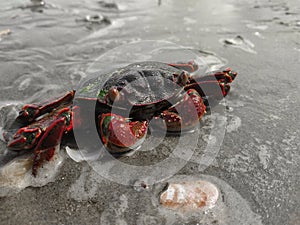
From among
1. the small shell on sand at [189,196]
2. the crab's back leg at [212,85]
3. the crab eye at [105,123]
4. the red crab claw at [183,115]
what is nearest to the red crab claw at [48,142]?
the crab eye at [105,123]

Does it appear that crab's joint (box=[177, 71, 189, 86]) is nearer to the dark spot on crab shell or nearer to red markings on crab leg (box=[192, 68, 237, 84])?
the dark spot on crab shell

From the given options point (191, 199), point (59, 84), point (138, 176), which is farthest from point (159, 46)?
point (191, 199)

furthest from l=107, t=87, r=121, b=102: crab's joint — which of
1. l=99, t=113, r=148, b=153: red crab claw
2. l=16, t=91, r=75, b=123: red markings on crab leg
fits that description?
l=16, t=91, r=75, b=123: red markings on crab leg

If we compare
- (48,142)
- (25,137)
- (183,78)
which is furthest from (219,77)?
(25,137)

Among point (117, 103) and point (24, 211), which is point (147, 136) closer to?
point (117, 103)

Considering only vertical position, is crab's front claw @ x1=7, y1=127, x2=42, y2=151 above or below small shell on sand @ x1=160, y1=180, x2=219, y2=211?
above

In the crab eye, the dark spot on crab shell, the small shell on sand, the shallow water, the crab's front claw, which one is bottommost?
the shallow water

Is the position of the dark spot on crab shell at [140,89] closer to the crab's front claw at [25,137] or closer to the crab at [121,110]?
the crab at [121,110]
